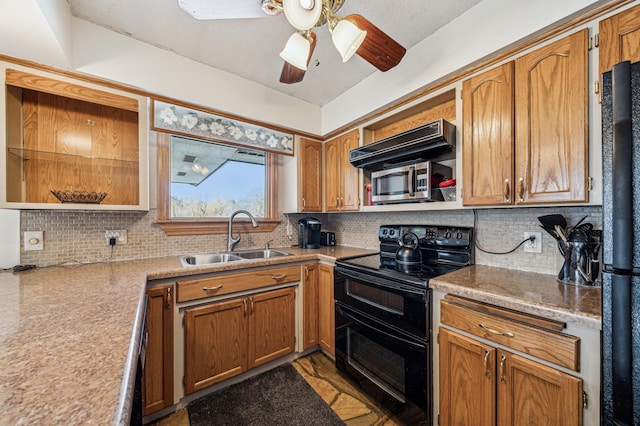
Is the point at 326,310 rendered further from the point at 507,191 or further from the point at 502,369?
the point at 507,191

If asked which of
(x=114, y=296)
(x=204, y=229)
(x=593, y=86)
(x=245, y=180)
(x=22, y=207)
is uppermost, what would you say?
(x=593, y=86)

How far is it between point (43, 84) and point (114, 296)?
1.43 metres

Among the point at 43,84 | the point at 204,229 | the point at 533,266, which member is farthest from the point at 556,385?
the point at 43,84

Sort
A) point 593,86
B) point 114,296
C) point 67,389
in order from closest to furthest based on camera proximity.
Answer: point 67,389, point 114,296, point 593,86

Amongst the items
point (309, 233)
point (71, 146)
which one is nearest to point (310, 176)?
point (309, 233)

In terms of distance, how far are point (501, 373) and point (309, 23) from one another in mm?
1787

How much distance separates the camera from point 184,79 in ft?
6.35

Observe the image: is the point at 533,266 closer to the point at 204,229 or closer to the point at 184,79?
the point at 204,229

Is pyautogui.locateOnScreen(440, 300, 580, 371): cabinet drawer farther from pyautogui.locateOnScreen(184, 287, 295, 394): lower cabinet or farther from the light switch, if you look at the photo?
the light switch

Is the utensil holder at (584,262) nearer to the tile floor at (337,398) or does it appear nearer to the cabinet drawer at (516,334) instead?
the cabinet drawer at (516,334)

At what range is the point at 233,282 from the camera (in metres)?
1.80

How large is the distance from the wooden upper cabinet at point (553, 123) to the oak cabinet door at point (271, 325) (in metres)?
1.73

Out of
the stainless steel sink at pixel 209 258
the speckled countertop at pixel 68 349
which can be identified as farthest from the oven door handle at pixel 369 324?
the speckled countertop at pixel 68 349

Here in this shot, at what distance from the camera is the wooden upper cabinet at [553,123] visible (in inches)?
45.2
